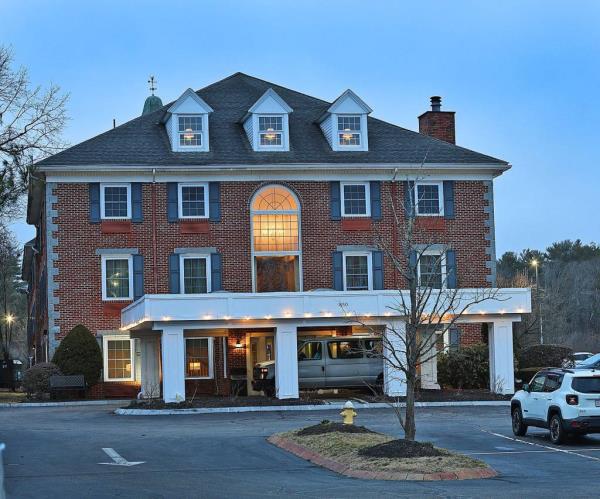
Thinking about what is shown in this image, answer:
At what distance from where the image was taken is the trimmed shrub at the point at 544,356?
1816 inches

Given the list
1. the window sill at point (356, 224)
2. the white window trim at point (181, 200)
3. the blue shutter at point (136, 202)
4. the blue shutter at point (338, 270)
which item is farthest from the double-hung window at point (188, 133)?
the blue shutter at point (338, 270)

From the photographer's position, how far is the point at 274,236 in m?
44.9

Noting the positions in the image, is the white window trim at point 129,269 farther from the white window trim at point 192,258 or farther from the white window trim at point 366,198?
the white window trim at point 366,198

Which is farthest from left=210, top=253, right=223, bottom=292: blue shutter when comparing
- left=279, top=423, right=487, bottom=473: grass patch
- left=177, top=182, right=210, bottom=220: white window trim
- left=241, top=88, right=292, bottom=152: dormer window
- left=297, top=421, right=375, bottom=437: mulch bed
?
left=279, top=423, right=487, bottom=473: grass patch

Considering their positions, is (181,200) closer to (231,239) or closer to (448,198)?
(231,239)

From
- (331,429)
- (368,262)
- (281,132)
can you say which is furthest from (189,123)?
(331,429)

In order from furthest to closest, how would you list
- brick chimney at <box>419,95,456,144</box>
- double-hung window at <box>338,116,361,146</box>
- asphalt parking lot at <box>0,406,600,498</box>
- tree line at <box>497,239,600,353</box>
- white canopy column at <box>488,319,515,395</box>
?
1. tree line at <box>497,239,600,353</box>
2. brick chimney at <box>419,95,456,144</box>
3. double-hung window at <box>338,116,361,146</box>
4. white canopy column at <box>488,319,515,395</box>
5. asphalt parking lot at <box>0,406,600,498</box>

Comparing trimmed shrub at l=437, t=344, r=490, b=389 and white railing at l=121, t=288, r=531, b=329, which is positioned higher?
white railing at l=121, t=288, r=531, b=329

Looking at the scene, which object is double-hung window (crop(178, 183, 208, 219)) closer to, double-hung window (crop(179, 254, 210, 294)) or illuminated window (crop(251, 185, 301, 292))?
double-hung window (crop(179, 254, 210, 294))

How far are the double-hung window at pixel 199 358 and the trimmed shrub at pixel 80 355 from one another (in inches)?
143

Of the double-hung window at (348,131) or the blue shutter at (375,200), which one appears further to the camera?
the double-hung window at (348,131)

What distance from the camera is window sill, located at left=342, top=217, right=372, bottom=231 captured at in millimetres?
45125

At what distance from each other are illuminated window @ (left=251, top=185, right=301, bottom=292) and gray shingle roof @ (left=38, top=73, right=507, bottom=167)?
1.56 metres

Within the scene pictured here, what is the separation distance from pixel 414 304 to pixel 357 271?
25643 mm
